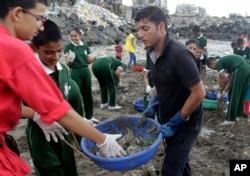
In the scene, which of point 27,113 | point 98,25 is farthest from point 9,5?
point 98,25

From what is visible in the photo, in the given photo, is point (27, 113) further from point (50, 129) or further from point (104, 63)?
point (104, 63)

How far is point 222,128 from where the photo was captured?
5430 mm

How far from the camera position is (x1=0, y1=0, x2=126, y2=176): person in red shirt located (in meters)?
1.13

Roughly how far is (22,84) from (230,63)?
4926 millimetres

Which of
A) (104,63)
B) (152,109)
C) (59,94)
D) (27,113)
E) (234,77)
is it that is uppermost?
(59,94)

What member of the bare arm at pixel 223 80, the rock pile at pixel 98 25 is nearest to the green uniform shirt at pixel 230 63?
the bare arm at pixel 223 80

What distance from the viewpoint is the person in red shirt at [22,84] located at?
113 centimetres

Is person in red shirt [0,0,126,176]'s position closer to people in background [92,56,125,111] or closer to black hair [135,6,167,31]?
black hair [135,6,167,31]

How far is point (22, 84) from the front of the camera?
1141mm

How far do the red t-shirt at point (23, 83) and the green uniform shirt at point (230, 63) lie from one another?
15.6 feet

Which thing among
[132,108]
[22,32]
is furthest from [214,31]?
[22,32]

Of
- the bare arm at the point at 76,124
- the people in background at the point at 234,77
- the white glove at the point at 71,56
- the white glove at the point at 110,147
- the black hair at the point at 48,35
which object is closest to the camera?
the bare arm at the point at 76,124

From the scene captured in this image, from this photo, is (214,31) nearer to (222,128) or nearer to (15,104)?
(222,128)

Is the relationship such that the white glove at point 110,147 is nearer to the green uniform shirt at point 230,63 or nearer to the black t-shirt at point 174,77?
the black t-shirt at point 174,77
